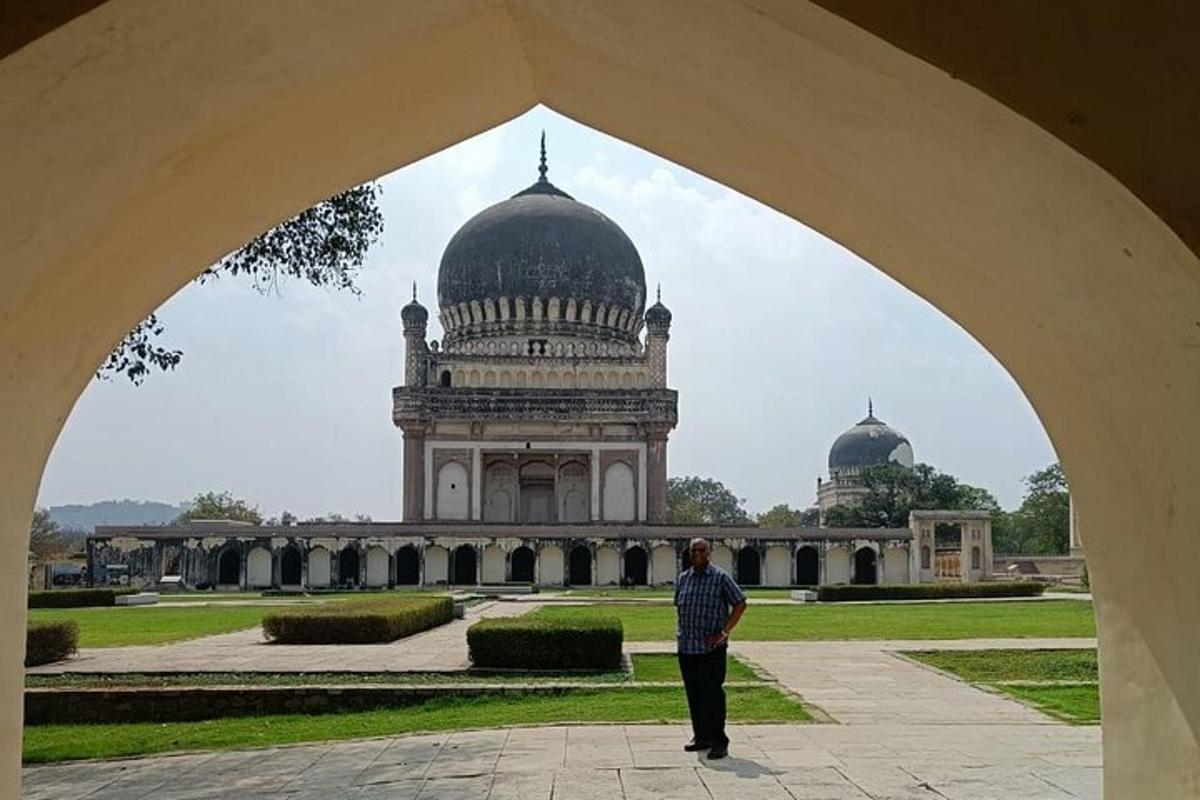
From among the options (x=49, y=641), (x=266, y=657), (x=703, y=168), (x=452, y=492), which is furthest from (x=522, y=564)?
(x=703, y=168)

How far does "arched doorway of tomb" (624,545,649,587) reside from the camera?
4916cm

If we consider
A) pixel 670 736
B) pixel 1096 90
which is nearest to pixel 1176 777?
pixel 1096 90

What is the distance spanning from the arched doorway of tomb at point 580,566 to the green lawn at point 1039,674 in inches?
1309

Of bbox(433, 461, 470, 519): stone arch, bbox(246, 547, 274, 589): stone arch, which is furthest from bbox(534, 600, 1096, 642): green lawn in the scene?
bbox(246, 547, 274, 589): stone arch

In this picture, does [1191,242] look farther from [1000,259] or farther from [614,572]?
[614,572]

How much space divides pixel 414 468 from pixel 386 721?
4296 centimetres

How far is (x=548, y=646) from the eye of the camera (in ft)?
45.6

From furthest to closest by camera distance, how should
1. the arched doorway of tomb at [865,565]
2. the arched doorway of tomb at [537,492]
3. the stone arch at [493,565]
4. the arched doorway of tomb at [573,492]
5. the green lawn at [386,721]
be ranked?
1. the arched doorway of tomb at [537,492]
2. the arched doorway of tomb at [573,492]
3. the arched doorway of tomb at [865,565]
4. the stone arch at [493,565]
5. the green lawn at [386,721]

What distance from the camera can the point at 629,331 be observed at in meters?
56.0

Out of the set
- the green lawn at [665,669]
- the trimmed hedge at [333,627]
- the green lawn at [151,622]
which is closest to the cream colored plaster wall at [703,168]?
the green lawn at [665,669]

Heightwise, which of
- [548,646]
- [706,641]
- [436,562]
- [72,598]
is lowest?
[72,598]

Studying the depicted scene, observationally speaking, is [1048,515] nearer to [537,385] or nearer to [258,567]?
[537,385]

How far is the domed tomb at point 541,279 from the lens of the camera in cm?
5369

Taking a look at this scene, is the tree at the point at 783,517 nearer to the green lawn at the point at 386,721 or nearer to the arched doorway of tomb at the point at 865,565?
the arched doorway of tomb at the point at 865,565
